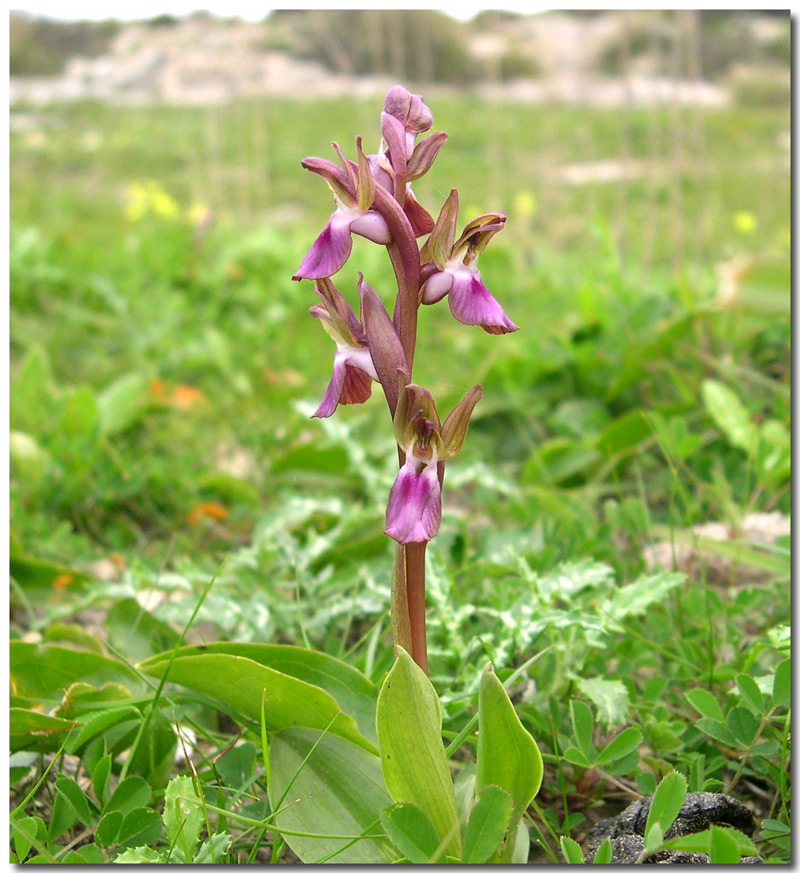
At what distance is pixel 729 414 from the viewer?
237 centimetres

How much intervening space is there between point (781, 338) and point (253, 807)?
2.31 m

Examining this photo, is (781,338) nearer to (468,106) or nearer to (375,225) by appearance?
(375,225)

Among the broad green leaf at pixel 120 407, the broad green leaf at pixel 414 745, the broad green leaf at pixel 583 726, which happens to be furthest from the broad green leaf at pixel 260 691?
the broad green leaf at pixel 120 407

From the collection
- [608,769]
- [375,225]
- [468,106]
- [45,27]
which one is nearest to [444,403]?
[608,769]

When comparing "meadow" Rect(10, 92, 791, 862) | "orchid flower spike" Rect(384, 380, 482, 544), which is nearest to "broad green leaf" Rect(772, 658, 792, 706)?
"meadow" Rect(10, 92, 791, 862)

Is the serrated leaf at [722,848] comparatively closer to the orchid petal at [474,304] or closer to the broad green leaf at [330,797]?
the broad green leaf at [330,797]

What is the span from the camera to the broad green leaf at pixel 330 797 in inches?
44.5

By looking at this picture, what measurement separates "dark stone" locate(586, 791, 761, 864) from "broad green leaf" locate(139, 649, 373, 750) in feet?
1.20

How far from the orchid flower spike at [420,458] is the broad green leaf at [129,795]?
0.58 meters

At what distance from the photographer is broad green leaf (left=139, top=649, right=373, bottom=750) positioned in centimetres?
115

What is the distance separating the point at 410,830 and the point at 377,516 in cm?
108

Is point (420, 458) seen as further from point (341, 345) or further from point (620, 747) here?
point (620, 747)

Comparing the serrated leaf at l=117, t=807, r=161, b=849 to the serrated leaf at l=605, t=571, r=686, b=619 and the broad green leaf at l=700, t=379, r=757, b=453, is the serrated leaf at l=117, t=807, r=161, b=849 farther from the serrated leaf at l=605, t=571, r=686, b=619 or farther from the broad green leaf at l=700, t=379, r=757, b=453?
the broad green leaf at l=700, t=379, r=757, b=453

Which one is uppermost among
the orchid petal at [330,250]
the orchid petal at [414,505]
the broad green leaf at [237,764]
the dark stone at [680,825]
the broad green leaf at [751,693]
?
the orchid petal at [330,250]
